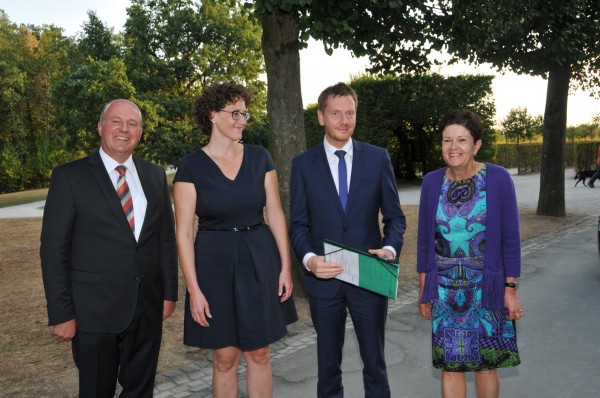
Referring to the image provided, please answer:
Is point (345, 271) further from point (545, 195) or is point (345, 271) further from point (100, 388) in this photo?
point (545, 195)

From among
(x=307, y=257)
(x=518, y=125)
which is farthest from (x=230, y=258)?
(x=518, y=125)

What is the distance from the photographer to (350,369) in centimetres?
507

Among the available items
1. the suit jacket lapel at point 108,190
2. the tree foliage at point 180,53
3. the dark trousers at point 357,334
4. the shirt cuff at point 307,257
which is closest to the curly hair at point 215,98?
the suit jacket lapel at point 108,190

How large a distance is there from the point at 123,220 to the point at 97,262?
0.29m

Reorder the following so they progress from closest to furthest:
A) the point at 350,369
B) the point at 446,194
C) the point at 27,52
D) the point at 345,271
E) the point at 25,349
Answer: the point at 345,271 < the point at 446,194 < the point at 350,369 < the point at 25,349 < the point at 27,52

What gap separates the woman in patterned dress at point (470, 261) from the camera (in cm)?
339

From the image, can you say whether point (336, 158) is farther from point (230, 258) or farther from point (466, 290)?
point (466, 290)

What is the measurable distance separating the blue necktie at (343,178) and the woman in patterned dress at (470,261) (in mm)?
539

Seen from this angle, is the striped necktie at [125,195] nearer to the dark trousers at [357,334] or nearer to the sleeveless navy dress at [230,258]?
the sleeveless navy dress at [230,258]

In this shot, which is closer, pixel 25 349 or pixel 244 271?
pixel 244 271

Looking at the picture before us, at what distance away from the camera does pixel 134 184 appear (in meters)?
3.51

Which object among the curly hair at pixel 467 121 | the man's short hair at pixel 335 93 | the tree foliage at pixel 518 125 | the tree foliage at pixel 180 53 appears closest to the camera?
the curly hair at pixel 467 121

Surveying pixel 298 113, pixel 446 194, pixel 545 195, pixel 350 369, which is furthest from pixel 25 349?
pixel 545 195

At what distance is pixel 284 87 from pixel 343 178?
12.9ft
